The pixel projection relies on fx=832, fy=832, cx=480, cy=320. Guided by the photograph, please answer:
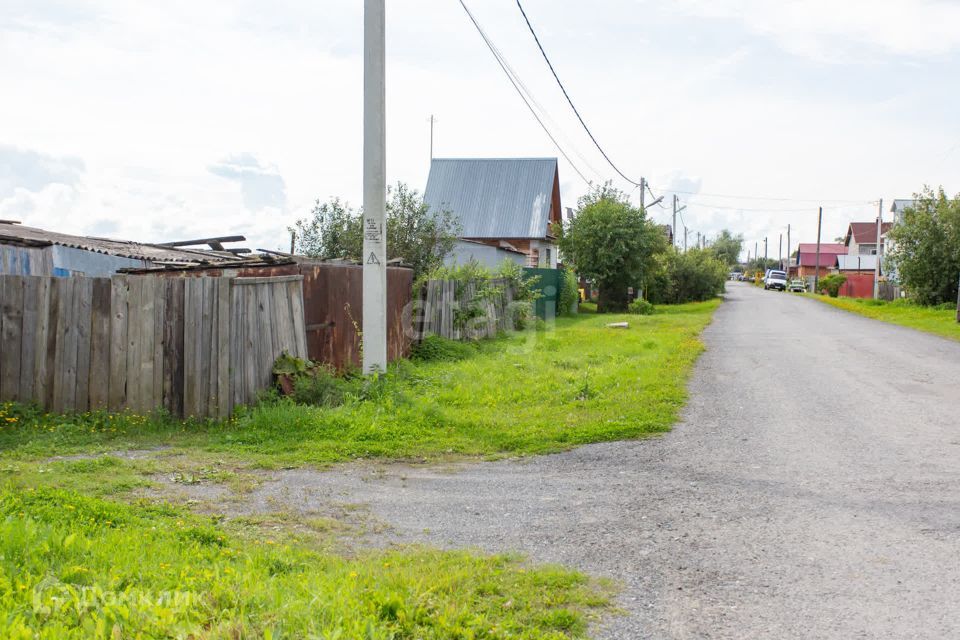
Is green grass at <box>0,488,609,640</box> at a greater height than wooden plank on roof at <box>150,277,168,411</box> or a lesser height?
lesser

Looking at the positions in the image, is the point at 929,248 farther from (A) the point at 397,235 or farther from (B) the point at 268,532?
(B) the point at 268,532

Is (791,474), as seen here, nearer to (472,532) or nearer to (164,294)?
(472,532)

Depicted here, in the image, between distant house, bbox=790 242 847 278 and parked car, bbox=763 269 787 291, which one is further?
distant house, bbox=790 242 847 278

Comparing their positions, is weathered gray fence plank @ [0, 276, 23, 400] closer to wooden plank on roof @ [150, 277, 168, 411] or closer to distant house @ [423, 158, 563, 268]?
wooden plank on roof @ [150, 277, 168, 411]

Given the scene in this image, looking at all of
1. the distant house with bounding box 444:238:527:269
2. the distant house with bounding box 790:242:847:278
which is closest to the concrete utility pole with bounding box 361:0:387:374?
the distant house with bounding box 444:238:527:269

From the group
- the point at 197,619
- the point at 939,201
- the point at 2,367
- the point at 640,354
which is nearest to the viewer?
the point at 197,619

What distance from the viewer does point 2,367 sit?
8.89 m

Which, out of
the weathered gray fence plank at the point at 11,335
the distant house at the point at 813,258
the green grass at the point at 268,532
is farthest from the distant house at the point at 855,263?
the weathered gray fence plank at the point at 11,335

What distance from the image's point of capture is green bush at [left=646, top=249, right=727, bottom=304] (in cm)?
4472

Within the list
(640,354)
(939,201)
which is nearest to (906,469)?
(640,354)

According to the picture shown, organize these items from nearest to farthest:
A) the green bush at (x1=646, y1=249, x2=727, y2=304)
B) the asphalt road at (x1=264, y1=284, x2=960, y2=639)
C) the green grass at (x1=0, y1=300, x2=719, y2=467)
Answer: the asphalt road at (x1=264, y1=284, x2=960, y2=639)
the green grass at (x1=0, y1=300, x2=719, y2=467)
the green bush at (x1=646, y1=249, x2=727, y2=304)

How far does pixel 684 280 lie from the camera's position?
4738cm

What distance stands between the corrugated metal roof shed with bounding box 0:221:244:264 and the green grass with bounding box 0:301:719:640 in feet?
14.2

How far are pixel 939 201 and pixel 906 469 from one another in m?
34.0
